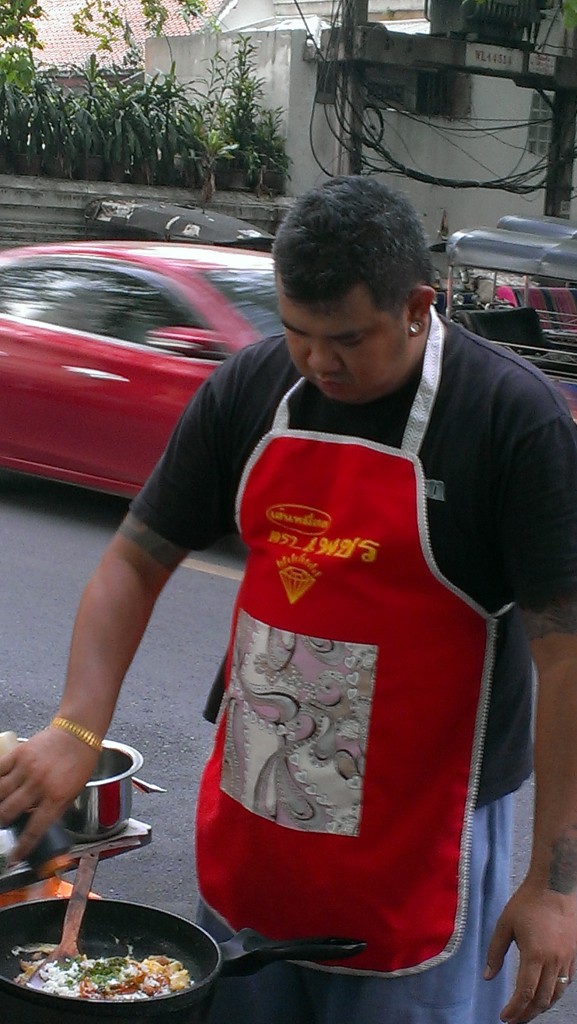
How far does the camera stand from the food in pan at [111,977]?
1729mm

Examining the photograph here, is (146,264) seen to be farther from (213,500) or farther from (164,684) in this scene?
(213,500)

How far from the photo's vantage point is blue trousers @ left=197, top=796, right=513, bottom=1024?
1848 mm

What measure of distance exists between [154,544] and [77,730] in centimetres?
28

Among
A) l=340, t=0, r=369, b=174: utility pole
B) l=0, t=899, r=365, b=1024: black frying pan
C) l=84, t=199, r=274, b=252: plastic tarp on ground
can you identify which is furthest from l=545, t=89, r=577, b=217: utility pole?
l=0, t=899, r=365, b=1024: black frying pan

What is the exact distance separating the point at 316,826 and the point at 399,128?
1880cm

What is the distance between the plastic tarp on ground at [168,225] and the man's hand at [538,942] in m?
12.8

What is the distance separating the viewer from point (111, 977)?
1784 mm

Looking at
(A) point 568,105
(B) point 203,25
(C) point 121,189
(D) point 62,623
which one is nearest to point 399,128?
(A) point 568,105

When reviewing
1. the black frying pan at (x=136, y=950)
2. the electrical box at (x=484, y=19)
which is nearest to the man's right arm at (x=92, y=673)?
the black frying pan at (x=136, y=950)

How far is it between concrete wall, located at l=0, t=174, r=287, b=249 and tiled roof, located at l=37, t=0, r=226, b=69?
808cm

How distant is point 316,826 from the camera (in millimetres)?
1823

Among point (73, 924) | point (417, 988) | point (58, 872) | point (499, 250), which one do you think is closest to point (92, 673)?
point (73, 924)

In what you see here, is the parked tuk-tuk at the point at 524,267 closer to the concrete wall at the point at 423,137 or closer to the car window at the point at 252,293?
the car window at the point at 252,293

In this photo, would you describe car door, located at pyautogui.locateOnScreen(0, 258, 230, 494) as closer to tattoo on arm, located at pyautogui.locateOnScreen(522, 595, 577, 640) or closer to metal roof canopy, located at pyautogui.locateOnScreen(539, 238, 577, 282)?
metal roof canopy, located at pyautogui.locateOnScreen(539, 238, 577, 282)
